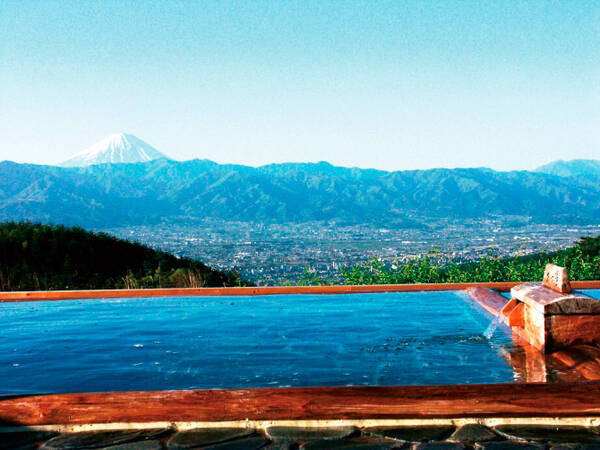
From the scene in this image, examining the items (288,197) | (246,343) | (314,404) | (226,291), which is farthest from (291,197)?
(314,404)

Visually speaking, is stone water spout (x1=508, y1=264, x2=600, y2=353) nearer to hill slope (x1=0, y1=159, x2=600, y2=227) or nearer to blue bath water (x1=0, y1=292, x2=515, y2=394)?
blue bath water (x1=0, y1=292, x2=515, y2=394)

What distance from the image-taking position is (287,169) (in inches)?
7205

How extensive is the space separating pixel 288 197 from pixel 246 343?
12087 centimetres

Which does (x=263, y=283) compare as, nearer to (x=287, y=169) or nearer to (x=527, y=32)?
(x=527, y=32)

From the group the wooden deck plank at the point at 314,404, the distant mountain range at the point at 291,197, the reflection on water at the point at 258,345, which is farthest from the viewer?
the distant mountain range at the point at 291,197

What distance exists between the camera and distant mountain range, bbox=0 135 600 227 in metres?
103

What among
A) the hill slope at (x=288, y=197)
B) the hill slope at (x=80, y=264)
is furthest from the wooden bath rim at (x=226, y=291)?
the hill slope at (x=288, y=197)

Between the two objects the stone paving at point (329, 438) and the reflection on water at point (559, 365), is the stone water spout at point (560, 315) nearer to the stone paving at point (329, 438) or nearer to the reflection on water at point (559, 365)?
the reflection on water at point (559, 365)

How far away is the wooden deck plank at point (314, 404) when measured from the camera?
280 cm

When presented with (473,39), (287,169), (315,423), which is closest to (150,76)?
(473,39)

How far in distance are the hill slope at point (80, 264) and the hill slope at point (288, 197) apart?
78656 millimetres

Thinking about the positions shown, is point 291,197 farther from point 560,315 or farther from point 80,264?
point 560,315

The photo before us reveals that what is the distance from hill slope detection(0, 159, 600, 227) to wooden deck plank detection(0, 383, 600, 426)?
89054 millimetres

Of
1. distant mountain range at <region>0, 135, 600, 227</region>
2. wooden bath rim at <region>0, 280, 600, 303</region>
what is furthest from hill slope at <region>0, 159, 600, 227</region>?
wooden bath rim at <region>0, 280, 600, 303</region>
